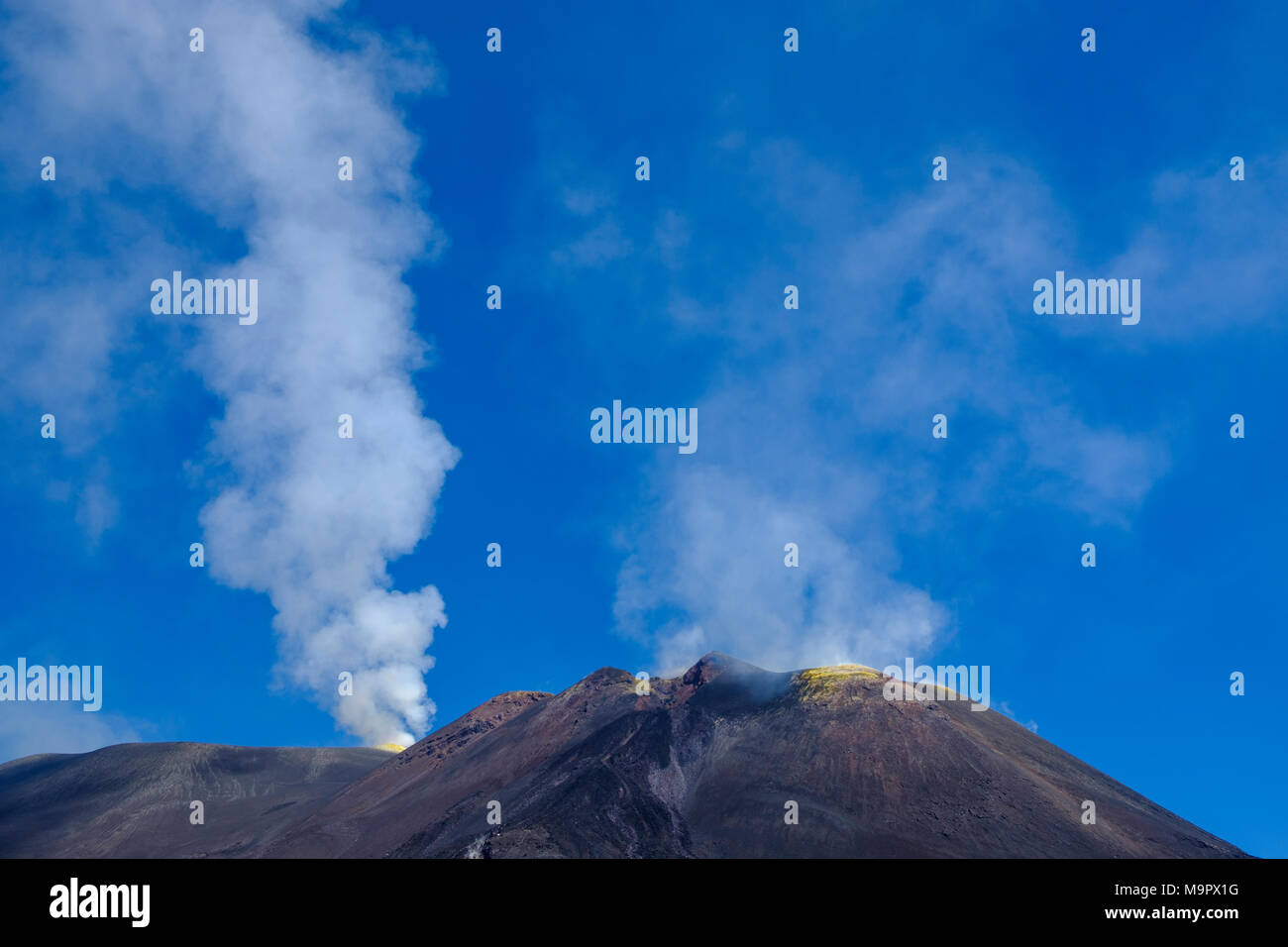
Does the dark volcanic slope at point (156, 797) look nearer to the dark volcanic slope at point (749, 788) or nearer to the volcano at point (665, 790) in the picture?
the volcano at point (665, 790)

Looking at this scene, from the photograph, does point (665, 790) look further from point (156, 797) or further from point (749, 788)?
point (156, 797)

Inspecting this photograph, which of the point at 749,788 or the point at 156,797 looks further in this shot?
the point at 156,797

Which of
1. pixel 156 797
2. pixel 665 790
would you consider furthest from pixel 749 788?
pixel 156 797

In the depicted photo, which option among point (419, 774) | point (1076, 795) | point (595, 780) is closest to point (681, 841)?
point (595, 780)

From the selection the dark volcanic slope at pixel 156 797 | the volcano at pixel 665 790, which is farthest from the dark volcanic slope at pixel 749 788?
the dark volcanic slope at pixel 156 797

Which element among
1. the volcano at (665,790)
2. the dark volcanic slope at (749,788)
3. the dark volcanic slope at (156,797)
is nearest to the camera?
the dark volcanic slope at (749,788)
